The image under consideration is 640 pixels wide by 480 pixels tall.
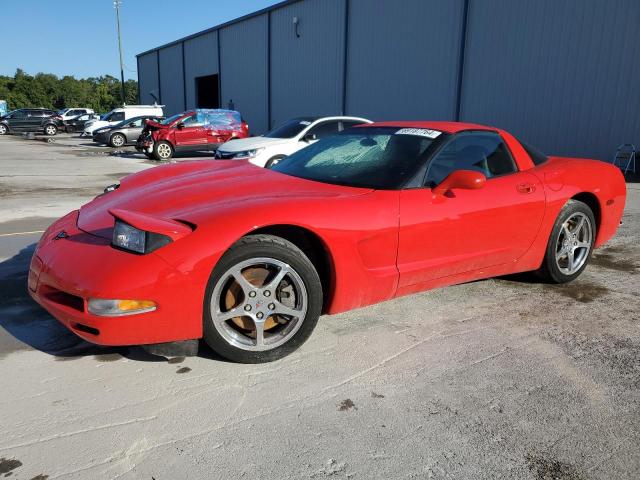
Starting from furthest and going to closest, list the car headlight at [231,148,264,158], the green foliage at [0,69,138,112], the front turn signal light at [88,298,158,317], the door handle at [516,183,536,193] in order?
the green foliage at [0,69,138,112], the car headlight at [231,148,264,158], the door handle at [516,183,536,193], the front turn signal light at [88,298,158,317]

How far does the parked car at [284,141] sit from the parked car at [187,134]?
682 cm

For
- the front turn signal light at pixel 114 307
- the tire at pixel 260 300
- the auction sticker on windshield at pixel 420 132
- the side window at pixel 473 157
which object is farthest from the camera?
the auction sticker on windshield at pixel 420 132

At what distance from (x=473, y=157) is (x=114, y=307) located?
2523 millimetres

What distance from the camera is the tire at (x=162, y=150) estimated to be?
1611 centimetres

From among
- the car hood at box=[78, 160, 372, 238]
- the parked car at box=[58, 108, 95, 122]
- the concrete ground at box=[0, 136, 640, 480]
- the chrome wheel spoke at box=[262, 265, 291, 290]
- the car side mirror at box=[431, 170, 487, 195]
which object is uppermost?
the parked car at box=[58, 108, 95, 122]

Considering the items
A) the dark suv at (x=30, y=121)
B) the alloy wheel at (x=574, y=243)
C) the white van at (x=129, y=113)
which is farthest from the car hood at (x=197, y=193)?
the dark suv at (x=30, y=121)

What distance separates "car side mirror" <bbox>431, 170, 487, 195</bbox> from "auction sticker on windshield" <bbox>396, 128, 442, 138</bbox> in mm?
457

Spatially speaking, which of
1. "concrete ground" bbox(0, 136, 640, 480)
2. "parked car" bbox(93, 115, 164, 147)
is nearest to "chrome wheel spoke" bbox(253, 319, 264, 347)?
"concrete ground" bbox(0, 136, 640, 480)

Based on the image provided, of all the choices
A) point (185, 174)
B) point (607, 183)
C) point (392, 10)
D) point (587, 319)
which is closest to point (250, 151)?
point (185, 174)

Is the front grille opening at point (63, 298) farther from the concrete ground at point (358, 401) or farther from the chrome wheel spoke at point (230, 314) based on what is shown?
the chrome wheel spoke at point (230, 314)

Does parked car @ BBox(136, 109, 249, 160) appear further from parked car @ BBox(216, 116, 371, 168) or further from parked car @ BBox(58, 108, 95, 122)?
parked car @ BBox(58, 108, 95, 122)

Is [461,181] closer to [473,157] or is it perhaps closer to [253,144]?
[473,157]

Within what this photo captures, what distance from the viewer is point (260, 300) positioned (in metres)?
2.72

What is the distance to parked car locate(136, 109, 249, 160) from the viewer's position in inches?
638
